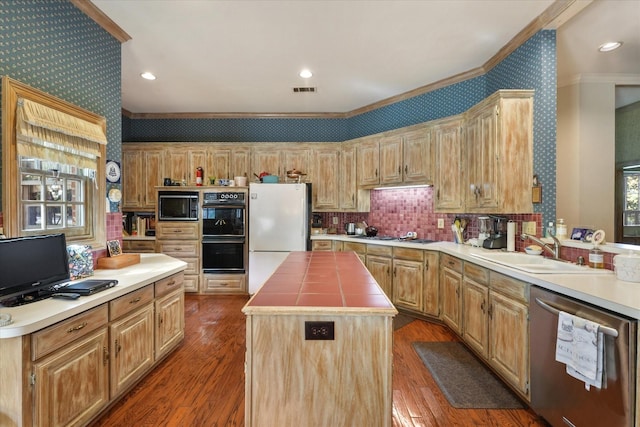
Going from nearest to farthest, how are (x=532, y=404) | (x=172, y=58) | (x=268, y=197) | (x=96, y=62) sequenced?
(x=532, y=404), (x=96, y=62), (x=172, y=58), (x=268, y=197)

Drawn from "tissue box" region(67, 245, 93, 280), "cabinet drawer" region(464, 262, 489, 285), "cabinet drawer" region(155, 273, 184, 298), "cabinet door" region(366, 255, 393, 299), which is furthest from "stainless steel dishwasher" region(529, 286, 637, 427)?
"tissue box" region(67, 245, 93, 280)

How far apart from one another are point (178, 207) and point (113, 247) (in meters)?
1.92

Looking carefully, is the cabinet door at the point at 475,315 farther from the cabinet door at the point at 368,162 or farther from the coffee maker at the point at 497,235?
the cabinet door at the point at 368,162

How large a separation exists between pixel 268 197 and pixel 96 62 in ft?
8.04

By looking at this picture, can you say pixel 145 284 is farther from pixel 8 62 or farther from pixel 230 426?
pixel 8 62

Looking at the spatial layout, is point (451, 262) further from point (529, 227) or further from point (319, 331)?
point (319, 331)

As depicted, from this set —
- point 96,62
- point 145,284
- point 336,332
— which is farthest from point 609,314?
point 96,62

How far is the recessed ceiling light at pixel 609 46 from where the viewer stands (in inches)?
108

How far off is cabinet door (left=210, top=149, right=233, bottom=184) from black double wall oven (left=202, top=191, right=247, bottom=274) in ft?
1.56

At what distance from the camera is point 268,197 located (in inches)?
173

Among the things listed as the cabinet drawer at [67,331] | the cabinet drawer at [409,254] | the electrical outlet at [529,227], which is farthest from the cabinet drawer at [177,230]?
the electrical outlet at [529,227]

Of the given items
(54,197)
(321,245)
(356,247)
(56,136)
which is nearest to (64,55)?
(56,136)

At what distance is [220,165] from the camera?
4.79 m

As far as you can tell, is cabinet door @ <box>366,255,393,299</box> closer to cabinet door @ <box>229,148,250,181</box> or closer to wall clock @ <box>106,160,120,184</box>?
cabinet door @ <box>229,148,250,181</box>
